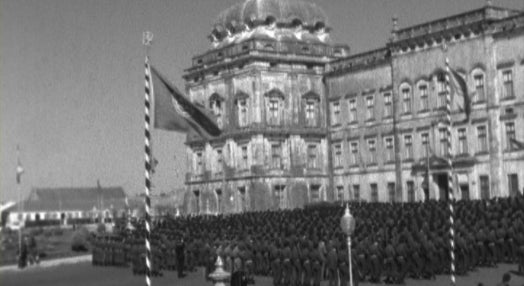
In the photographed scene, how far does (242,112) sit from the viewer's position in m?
54.7

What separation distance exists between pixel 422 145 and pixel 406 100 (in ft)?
9.96

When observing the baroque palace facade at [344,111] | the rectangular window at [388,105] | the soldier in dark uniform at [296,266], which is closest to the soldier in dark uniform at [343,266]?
the soldier in dark uniform at [296,266]

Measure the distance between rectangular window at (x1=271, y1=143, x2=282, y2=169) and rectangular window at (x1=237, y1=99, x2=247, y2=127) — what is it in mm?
2449

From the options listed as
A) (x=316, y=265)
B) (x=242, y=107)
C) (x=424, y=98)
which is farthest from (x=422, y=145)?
(x=316, y=265)

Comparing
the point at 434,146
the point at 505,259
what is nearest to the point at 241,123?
the point at 434,146

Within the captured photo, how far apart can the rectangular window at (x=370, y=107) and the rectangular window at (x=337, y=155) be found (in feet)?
12.2

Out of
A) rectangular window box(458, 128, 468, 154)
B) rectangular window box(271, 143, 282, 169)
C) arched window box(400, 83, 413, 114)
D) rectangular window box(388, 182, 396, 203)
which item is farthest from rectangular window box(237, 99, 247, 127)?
rectangular window box(458, 128, 468, 154)

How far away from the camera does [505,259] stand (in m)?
24.2

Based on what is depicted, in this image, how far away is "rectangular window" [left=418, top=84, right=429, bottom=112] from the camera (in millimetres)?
47656

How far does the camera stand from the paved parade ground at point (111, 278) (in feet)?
72.2

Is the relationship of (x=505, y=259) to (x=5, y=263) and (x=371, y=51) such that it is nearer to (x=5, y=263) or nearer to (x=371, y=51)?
(x=5, y=263)

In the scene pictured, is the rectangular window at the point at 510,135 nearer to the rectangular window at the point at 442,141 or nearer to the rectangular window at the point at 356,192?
the rectangular window at the point at 442,141

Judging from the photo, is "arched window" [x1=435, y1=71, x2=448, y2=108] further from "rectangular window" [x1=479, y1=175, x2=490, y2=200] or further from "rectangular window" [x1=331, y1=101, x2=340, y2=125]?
"rectangular window" [x1=331, y1=101, x2=340, y2=125]

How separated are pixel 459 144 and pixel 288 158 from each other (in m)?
13.1
